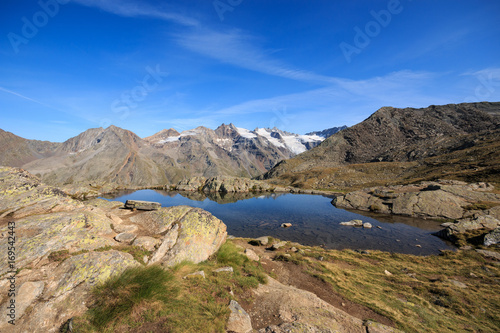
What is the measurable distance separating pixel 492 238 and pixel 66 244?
4923 centimetres

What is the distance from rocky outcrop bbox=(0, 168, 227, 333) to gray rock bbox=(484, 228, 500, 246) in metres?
38.1

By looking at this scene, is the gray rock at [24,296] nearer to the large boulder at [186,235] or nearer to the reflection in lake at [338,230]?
the large boulder at [186,235]

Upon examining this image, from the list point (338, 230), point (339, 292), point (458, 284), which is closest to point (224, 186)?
point (338, 230)

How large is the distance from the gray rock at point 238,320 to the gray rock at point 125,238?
339 inches

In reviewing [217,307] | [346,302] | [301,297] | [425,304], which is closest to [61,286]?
[217,307]

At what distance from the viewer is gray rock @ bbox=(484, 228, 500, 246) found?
1062 inches

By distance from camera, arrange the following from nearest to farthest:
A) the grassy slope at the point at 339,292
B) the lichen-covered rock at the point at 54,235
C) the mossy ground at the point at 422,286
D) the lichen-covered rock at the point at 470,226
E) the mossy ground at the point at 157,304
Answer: the mossy ground at the point at 157,304 → the grassy slope at the point at 339,292 → the lichen-covered rock at the point at 54,235 → the mossy ground at the point at 422,286 → the lichen-covered rock at the point at 470,226

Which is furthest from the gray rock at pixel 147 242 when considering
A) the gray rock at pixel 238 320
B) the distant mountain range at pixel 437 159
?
the distant mountain range at pixel 437 159

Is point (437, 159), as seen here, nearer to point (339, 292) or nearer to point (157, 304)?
point (339, 292)

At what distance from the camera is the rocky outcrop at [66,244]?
24.9 feet

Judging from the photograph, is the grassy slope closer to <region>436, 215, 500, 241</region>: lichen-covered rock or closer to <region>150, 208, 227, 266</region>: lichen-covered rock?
<region>150, 208, 227, 266</region>: lichen-covered rock

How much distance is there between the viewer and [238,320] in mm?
9023

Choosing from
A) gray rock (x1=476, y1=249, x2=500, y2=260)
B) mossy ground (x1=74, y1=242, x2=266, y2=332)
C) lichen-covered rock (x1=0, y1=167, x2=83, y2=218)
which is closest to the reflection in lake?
gray rock (x1=476, y1=249, x2=500, y2=260)

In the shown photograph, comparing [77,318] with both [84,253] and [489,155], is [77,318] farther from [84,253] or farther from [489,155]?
[489,155]
